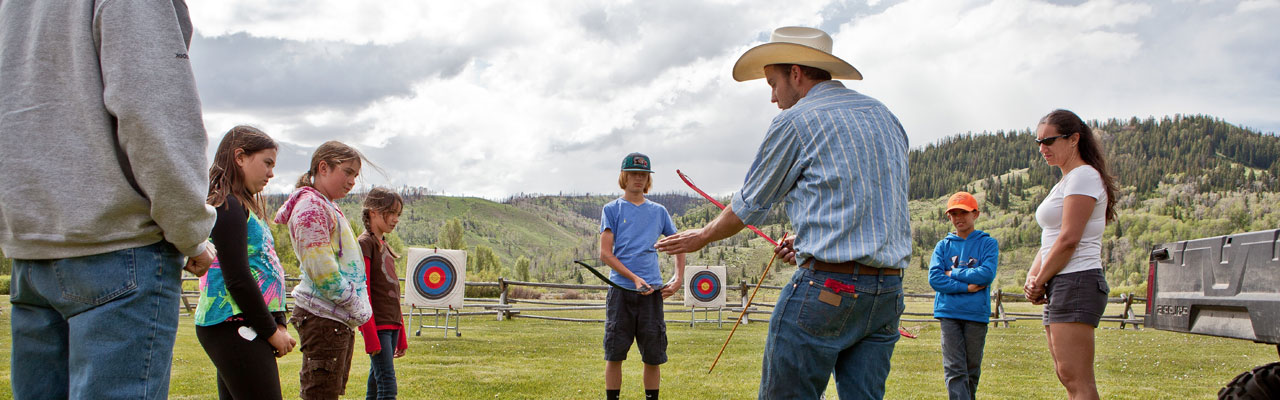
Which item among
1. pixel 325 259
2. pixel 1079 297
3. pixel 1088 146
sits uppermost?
pixel 1088 146

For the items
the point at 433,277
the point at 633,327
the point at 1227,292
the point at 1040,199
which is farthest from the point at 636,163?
the point at 1040,199

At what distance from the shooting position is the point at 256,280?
2.50 meters

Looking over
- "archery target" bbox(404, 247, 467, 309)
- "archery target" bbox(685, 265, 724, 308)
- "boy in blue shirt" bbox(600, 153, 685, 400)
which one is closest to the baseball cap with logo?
"boy in blue shirt" bbox(600, 153, 685, 400)

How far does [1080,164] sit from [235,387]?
3489mm

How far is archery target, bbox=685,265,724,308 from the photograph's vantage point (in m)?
18.2

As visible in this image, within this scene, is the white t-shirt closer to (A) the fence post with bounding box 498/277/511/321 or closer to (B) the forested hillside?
(A) the fence post with bounding box 498/277/511/321

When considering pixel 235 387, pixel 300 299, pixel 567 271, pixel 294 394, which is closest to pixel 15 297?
pixel 235 387

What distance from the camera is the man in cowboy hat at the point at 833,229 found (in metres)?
2.18

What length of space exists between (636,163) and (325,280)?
96.9 inches

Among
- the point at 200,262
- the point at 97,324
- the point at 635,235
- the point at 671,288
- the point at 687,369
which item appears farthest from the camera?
the point at 687,369

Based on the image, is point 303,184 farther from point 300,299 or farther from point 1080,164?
point 1080,164

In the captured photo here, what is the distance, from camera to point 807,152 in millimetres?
2285

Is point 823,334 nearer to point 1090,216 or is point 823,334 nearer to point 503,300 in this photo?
point 1090,216

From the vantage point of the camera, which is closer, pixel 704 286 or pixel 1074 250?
pixel 1074 250
